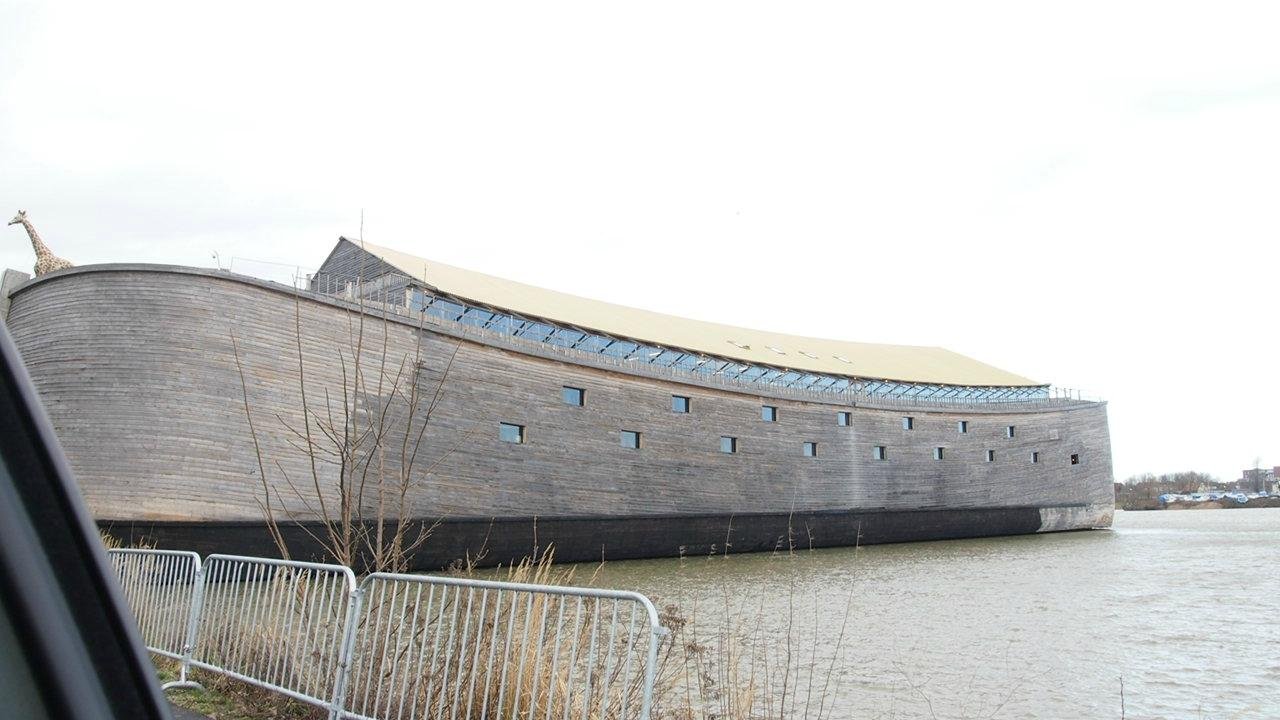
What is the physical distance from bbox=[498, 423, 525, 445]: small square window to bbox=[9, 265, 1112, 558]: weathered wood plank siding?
0.16 meters

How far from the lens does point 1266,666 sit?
9.80 meters

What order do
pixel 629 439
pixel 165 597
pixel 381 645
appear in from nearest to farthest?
pixel 381 645
pixel 165 597
pixel 629 439

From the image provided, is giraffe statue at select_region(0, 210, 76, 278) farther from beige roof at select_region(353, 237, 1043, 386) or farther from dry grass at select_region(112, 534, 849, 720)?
dry grass at select_region(112, 534, 849, 720)

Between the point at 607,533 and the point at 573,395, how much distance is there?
12.9 feet

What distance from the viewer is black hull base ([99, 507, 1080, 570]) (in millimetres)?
15539

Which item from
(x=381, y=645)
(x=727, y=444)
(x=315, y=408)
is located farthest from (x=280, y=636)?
(x=727, y=444)

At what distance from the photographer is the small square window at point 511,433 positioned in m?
20.4

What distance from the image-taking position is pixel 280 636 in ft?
18.1

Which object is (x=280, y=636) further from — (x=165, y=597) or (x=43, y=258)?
(x=43, y=258)

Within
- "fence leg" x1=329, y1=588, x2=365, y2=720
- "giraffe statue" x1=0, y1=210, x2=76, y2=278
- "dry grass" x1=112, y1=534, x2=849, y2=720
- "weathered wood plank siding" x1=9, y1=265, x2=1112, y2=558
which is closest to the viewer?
"dry grass" x1=112, y1=534, x2=849, y2=720

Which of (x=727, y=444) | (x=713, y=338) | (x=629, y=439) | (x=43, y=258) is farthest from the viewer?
(x=713, y=338)

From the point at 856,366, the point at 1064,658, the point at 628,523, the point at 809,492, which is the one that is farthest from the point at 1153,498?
the point at 1064,658

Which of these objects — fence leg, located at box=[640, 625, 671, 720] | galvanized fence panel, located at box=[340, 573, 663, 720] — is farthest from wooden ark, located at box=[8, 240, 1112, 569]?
fence leg, located at box=[640, 625, 671, 720]

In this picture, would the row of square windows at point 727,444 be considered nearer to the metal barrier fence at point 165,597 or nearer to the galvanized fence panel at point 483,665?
the metal barrier fence at point 165,597
